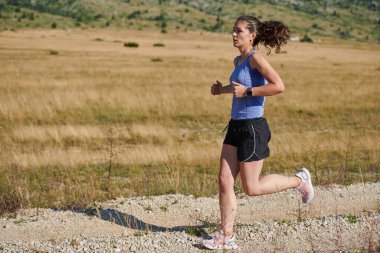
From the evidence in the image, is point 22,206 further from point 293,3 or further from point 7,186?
point 293,3

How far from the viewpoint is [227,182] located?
5.64 m

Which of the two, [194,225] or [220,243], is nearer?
[220,243]

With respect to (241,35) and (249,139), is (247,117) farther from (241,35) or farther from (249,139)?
(241,35)

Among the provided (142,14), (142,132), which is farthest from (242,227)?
(142,14)

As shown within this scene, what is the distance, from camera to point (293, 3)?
193 metres

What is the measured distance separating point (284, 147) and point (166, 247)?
890cm

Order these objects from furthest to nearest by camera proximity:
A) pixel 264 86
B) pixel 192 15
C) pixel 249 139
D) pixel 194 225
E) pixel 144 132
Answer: pixel 192 15, pixel 144 132, pixel 194 225, pixel 249 139, pixel 264 86

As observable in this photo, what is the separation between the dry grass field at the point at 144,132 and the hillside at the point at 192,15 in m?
80.4

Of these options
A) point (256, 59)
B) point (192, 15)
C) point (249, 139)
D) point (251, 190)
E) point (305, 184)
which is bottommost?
point (192, 15)

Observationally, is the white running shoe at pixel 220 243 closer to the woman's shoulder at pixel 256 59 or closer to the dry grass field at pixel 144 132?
the woman's shoulder at pixel 256 59

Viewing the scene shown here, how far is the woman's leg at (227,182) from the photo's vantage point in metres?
5.63

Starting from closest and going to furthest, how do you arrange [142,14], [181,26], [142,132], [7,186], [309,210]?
[309,210] < [7,186] < [142,132] < [181,26] < [142,14]

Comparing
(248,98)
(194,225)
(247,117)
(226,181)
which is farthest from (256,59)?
(194,225)

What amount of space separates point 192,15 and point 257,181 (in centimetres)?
14850
